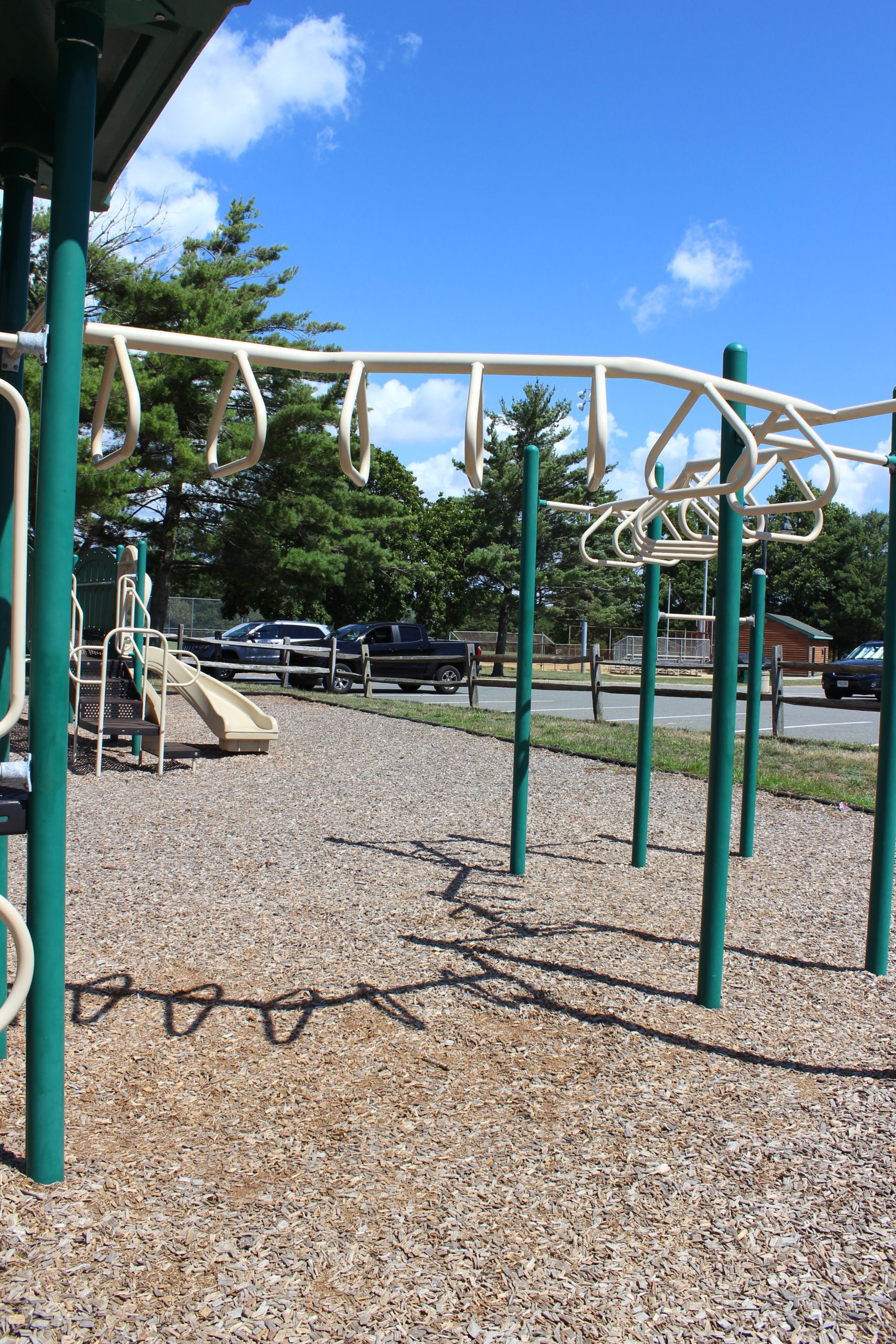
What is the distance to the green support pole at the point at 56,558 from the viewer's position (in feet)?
7.23

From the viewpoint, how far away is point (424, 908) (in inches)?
187

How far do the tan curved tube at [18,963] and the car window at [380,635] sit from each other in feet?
67.9

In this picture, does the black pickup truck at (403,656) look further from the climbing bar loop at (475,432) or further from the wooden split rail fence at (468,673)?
the climbing bar loop at (475,432)

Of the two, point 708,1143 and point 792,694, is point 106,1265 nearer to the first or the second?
point 708,1143

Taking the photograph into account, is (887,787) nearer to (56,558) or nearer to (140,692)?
(56,558)

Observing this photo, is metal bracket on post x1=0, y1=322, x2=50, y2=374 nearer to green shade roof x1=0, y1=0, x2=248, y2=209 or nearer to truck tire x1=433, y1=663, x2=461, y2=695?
green shade roof x1=0, y1=0, x2=248, y2=209

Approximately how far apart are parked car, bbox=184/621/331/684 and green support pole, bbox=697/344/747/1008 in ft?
55.6

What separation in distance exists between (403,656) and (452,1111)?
776 inches

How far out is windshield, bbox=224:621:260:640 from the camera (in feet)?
73.2

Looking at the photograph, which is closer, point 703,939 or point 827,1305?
point 827,1305

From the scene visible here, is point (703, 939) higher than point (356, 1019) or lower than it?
higher

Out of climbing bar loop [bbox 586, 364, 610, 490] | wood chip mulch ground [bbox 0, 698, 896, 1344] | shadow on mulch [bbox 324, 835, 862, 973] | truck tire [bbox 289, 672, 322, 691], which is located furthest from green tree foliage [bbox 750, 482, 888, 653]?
climbing bar loop [bbox 586, 364, 610, 490]

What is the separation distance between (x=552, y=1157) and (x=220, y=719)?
7.64 m

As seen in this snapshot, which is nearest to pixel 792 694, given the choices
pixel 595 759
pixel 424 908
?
pixel 595 759
